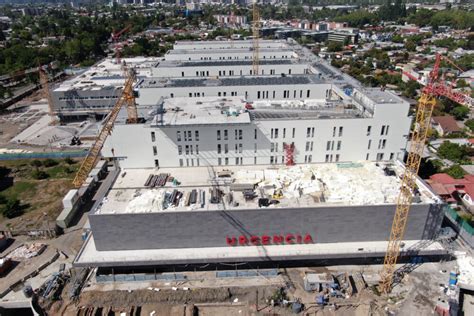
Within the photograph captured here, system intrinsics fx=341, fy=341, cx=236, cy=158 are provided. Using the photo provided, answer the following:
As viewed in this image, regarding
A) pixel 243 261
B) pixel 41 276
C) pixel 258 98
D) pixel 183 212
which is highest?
pixel 258 98

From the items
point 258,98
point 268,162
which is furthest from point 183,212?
point 258,98

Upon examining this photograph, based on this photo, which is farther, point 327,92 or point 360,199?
point 327,92

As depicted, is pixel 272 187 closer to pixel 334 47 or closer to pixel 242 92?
pixel 242 92

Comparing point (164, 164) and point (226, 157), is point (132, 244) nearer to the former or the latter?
point (164, 164)

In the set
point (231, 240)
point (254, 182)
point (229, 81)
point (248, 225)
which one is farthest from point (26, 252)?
point (229, 81)

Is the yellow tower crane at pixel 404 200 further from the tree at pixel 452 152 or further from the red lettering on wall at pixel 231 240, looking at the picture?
the tree at pixel 452 152

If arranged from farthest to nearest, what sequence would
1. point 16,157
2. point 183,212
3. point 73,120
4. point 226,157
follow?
point 73,120 < point 16,157 < point 226,157 < point 183,212

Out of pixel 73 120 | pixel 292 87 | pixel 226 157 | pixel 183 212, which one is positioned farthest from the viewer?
pixel 73 120
